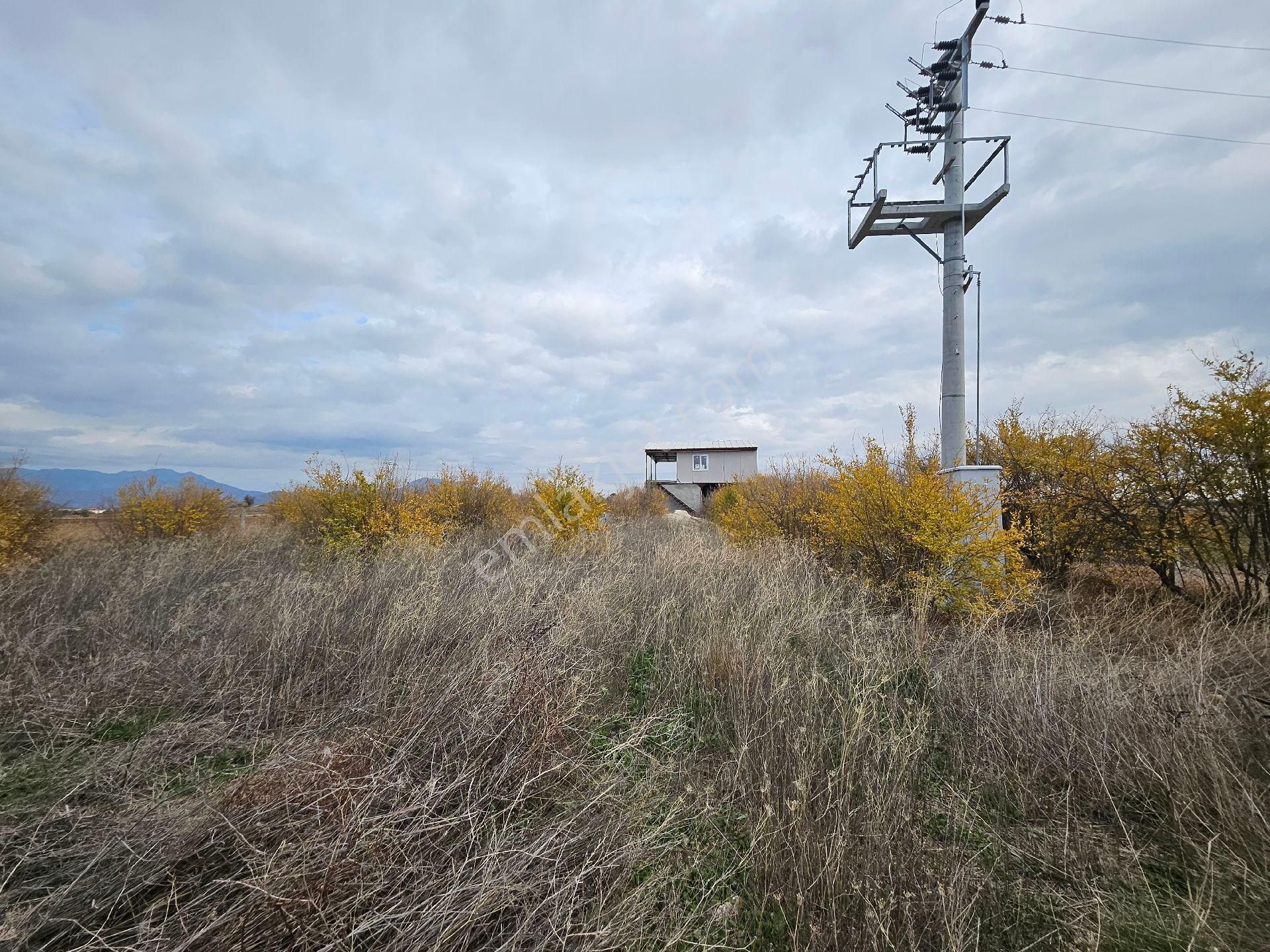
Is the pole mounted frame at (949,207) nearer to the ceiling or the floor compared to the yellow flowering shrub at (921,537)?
nearer to the ceiling

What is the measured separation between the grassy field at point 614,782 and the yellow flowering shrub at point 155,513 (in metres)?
6.78

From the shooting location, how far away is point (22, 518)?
6605mm

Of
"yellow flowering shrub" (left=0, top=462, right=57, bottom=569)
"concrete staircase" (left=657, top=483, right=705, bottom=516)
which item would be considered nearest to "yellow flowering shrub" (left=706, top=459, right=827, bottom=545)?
"yellow flowering shrub" (left=0, top=462, right=57, bottom=569)

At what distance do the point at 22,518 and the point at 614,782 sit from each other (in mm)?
9280

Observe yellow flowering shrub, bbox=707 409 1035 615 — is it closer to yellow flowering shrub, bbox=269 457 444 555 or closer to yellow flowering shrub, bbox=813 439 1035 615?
yellow flowering shrub, bbox=813 439 1035 615

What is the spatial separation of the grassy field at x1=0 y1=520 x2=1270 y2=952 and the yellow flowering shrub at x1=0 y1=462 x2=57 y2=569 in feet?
11.0

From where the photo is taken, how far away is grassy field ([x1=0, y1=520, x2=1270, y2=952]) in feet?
4.83

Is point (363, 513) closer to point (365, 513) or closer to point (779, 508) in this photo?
point (365, 513)

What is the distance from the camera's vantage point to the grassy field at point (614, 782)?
4.83 feet

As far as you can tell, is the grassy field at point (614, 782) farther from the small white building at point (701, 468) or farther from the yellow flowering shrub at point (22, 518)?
the small white building at point (701, 468)

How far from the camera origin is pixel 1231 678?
288 centimetres

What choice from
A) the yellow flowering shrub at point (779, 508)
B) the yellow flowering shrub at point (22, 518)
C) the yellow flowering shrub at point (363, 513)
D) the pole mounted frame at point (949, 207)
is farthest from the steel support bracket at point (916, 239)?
the yellow flowering shrub at point (22, 518)

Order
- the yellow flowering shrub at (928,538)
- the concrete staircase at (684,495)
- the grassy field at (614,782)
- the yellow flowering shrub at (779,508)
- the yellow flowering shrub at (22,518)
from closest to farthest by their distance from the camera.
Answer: the grassy field at (614,782) → the yellow flowering shrub at (928,538) → the yellow flowering shrub at (22,518) → the yellow flowering shrub at (779,508) → the concrete staircase at (684,495)

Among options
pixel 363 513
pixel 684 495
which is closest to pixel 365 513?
pixel 363 513
